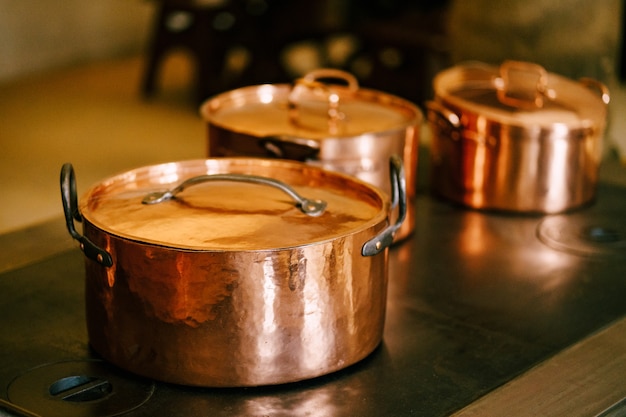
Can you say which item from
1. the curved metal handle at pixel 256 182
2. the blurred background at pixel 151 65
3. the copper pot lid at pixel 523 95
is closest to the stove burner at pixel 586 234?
the copper pot lid at pixel 523 95

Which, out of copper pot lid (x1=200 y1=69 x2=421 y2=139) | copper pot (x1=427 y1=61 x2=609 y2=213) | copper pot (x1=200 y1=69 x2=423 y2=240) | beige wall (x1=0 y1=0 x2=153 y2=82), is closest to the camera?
copper pot (x1=200 y1=69 x2=423 y2=240)

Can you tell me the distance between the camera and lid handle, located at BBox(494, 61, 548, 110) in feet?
6.97

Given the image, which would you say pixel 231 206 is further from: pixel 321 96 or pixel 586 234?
pixel 586 234

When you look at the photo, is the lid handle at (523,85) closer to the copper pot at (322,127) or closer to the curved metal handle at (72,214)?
the copper pot at (322,127)

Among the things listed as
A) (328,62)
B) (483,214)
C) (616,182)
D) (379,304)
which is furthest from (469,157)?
(328,62)

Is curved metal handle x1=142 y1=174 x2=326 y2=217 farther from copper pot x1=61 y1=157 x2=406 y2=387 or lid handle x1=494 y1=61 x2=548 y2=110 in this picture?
lid handle x1=494 y1=61 x2=548 y2=110

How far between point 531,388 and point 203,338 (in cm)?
46

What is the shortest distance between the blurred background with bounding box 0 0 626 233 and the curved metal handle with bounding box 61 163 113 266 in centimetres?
330

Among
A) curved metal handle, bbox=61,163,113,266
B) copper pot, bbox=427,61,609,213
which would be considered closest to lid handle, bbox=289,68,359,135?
copper pot, bbox=427,61,609,213

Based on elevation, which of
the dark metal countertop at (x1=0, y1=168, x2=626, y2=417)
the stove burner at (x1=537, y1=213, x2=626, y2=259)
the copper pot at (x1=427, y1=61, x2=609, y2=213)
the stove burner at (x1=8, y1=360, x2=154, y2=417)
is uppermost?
the copper pot at (x1=427, y1=61, x2=609, y2=213)

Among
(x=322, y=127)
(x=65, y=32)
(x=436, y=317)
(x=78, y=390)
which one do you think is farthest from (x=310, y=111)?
(x=65, y=32)

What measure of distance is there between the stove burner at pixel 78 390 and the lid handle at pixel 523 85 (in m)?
1.14

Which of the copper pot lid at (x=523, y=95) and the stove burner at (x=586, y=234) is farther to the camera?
the copper pot lid at (x=523, y=95)

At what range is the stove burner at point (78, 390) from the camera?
1.24 meters
